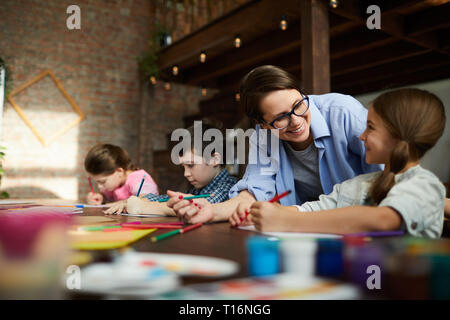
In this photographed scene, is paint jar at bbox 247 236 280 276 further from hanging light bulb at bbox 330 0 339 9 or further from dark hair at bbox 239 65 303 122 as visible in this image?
hanging light bulb at bbox 330 0 339 9

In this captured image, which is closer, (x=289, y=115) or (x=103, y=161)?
(x=289, y=115)

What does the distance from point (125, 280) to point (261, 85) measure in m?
0.86

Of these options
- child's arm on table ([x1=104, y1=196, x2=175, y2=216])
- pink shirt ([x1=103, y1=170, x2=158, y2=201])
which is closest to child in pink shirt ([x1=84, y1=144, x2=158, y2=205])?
pink shirt ([x1=103, y1=170, x2=158, y2=201])

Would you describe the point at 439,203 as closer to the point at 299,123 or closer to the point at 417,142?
the point at 417,142

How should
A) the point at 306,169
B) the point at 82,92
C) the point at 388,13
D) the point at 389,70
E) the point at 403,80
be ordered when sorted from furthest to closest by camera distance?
the point at 82,92 < the point at 403,80 < the point at 389,70 < the point at 388,13 < the point at 306,169

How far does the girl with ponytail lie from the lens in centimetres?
66

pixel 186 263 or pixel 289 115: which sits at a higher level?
pixel 289 115

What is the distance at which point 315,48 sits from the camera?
252cm

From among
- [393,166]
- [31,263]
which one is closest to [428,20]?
[393,166]

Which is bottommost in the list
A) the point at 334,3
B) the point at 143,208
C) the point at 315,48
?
the point at 143,208

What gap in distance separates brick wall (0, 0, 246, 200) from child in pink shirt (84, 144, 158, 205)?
6.97ft

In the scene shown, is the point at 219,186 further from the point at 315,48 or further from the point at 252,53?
the point at 252,53

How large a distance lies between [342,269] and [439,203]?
36 cm

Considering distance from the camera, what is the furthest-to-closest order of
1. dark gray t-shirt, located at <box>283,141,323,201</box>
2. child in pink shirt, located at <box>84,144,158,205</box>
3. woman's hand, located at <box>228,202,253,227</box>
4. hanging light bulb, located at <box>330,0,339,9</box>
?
hanging light bulb, located at <box>330,0,339,9</box> → child in pink shirt, located at <box>84,144,158,205</box> → dark gray t-shirt, located at <box>283,141,323,201</box> → woman's hand, located at <box>228,202,253,227</box>
